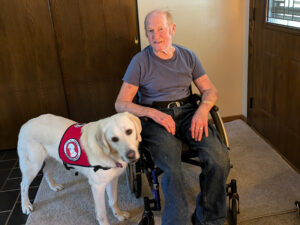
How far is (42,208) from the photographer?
2221 mm

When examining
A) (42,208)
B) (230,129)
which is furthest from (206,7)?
(42,208)

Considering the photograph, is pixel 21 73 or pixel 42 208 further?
pixel 21 73

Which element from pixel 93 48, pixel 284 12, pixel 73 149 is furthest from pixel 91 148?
pixel 284 12

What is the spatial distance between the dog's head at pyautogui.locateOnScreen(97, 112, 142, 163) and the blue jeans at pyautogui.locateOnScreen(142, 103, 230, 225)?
18 cm

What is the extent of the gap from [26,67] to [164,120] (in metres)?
1.62

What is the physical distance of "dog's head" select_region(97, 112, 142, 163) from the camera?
1.56 metres

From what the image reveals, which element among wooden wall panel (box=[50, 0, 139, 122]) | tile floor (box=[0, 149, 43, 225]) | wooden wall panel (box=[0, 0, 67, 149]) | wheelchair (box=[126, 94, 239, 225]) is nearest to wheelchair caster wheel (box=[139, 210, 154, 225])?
wheelchair (box=[126, 94, 239, 225])

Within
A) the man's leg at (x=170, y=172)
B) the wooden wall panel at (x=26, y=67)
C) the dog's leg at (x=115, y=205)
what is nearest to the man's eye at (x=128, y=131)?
the man's leg at (x=170, y=172)

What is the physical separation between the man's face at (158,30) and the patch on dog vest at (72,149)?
2.17ft

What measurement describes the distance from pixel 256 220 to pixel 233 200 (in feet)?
0.78

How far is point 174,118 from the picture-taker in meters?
1.96

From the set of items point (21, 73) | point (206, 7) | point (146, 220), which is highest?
point (206, 7)

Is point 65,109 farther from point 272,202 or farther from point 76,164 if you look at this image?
point 272,202

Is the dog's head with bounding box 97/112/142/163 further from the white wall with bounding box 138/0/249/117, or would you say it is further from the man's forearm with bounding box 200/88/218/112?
the white wall with bounding box 138/0/249/117
